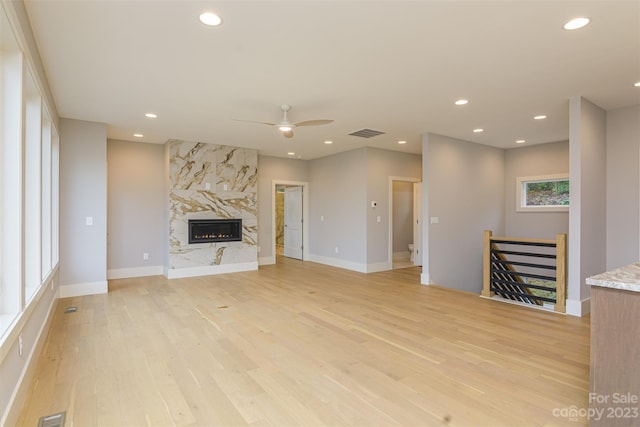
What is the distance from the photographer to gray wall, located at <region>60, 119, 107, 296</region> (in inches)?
197

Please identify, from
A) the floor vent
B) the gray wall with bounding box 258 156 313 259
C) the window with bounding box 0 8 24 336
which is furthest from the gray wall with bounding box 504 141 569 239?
the window with bounding box 0 8 24 336

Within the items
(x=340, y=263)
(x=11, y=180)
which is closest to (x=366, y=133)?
(x=340, y=263)

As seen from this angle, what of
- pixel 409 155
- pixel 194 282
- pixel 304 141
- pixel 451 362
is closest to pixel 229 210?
pixel 194 282

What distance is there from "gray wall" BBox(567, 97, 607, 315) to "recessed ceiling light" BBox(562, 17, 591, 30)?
201cm

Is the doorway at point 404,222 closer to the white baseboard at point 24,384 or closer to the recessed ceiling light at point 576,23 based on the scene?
the recessed ceiling light at point 576,23

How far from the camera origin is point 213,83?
12.1 ft

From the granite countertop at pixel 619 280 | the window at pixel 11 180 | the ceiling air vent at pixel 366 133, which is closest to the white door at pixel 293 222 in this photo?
the ceiling air vent at pixel 366 133

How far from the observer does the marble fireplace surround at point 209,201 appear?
649 cm

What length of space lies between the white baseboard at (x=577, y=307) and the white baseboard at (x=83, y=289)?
6.65 metres

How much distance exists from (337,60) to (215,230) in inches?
189

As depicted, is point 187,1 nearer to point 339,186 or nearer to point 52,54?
point 52,54

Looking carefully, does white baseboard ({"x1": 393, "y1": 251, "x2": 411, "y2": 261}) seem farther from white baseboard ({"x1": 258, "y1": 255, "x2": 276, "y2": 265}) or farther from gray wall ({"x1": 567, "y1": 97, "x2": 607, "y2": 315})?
gray wall ({"x1": 567, "y1": 97, "x2": 607, "y2": 315})

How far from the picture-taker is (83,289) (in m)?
5.13

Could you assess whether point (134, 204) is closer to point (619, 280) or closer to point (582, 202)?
point (619, 280)
